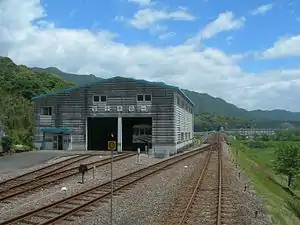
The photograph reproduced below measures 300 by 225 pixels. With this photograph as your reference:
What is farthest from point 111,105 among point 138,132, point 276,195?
point 276,195

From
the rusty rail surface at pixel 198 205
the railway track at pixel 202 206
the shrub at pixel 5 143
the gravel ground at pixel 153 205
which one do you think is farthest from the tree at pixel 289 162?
the shrub at pixel 5 143

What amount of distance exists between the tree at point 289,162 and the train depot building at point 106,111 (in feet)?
34.6

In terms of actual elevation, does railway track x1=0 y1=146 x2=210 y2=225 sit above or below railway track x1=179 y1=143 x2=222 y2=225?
above

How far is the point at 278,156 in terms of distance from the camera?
155 feet

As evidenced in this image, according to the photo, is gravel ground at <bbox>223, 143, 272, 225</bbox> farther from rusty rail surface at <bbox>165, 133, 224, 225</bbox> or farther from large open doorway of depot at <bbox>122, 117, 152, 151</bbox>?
large open doorway of depot at <bbox>122, 117, 152, 151</bbox>

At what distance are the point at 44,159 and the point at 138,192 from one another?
1809cm

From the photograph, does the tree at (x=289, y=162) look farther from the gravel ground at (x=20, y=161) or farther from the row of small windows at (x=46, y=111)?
the row of small windows at (x=46, y=111)

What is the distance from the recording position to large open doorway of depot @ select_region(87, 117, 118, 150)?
156 feet

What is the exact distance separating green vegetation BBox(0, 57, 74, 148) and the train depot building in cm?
366

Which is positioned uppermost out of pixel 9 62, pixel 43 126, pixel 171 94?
pixel 9 62

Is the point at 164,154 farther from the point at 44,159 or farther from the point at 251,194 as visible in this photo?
the point at 251,194

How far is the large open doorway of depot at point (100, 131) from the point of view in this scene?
47.7m

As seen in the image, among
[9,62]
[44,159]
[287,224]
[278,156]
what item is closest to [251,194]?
[287,224]

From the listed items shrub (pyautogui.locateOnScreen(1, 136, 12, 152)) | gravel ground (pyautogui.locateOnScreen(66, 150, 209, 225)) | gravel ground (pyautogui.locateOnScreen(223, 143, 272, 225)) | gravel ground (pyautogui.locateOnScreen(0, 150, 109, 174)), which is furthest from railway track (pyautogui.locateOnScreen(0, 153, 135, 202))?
shrub (pyautogui.locateOnScreen(1, 136, 12, 152))
